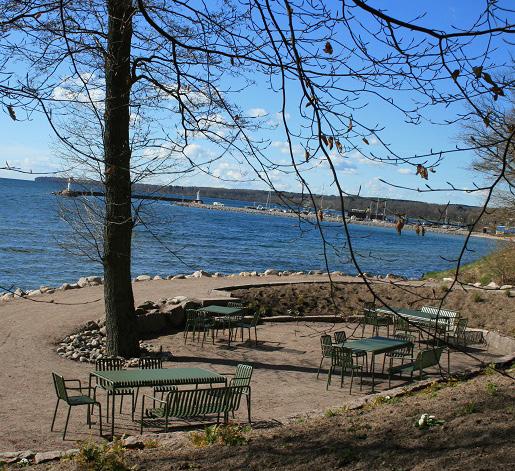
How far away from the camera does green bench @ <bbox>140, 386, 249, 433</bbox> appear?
970 centimetres

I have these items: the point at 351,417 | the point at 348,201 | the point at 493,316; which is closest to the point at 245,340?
the point at 493,316

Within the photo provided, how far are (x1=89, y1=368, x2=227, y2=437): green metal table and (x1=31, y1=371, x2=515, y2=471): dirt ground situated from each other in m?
2.47

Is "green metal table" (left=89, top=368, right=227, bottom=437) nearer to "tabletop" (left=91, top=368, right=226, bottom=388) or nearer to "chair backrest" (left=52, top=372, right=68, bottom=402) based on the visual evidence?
A: "tabletop" (left=91, top=368, right=226, bottom=388)

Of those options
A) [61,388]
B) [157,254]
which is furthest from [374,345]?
[157,254]

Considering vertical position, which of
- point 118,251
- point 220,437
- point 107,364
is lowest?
point 107,364

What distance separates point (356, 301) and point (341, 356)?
9154mm

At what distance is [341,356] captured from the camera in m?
13.2

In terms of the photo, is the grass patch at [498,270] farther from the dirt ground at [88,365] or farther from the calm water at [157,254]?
the dirt ground at [88,365]

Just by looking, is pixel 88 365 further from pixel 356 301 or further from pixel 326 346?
pixel 356 301

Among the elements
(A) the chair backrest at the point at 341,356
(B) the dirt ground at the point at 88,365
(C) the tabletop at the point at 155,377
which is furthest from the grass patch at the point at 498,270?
(C) the tabletop at the point at 155,377

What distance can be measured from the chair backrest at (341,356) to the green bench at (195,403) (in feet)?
11.6

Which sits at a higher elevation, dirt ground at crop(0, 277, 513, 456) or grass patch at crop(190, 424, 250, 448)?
grass patch at crop(190, 424, 250, 448)

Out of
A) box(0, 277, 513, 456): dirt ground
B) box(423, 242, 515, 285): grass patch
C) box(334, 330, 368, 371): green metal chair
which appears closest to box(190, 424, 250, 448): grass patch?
box(0, 277, 513, 456): dirt ground

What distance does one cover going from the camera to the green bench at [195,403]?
9695mm
